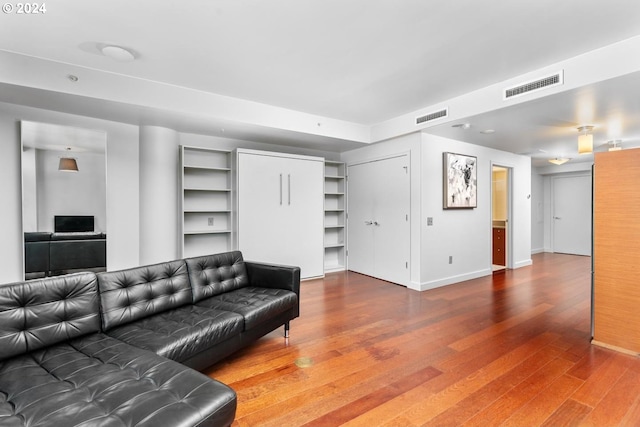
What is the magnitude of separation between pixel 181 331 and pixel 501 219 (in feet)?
22.4

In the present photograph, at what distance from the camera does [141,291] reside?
2.41 meters

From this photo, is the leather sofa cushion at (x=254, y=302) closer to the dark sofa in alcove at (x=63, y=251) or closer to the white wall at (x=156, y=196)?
the white wall at (x=156, y=196)

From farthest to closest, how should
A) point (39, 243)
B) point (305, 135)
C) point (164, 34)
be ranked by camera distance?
1. point (305, 135)
2. point (39, 243)
3. point (164, 34)

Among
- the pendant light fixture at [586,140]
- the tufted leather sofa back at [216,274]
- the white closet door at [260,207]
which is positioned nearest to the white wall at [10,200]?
the tufted leather sofa back at [216,274]

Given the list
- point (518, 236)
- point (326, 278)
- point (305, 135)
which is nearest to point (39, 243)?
point (305, 135)

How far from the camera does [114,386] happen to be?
4.62 ft

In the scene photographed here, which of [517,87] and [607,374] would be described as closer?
[607,374]

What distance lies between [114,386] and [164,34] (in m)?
2.50

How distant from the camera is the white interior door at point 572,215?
777cm

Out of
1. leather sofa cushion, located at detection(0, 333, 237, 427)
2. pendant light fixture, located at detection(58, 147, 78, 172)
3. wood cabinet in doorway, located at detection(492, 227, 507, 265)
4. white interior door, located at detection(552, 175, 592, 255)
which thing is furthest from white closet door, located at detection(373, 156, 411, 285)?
white interior door, located at detection(552, 175, 592, 255)

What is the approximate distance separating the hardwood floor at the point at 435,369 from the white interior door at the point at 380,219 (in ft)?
3.69

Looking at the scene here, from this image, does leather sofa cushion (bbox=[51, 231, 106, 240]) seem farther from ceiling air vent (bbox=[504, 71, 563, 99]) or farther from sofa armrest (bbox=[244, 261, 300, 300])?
ceiling air vent (bbox=[504, 71, 563, 99])

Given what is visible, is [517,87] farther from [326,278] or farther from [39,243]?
[39,243]

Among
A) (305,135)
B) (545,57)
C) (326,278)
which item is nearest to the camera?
(545,57)
